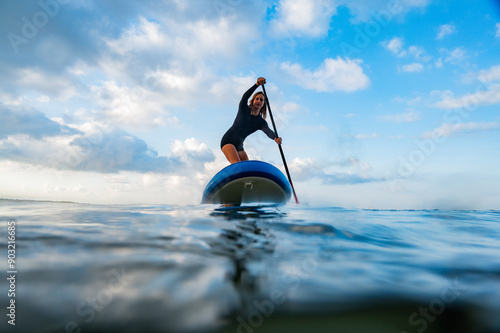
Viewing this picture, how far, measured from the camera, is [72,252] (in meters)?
1.72

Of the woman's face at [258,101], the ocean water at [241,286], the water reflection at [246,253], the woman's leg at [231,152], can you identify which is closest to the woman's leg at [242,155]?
the woman's leg at [231,152]

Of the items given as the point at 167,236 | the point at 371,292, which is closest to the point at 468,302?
the point at 371,292

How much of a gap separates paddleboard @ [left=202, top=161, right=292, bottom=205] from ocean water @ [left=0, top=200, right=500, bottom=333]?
4.24 meters

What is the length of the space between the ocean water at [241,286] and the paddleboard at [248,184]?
13.9 ft

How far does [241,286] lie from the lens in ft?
4.18

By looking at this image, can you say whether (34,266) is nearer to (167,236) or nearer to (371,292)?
(167,236)

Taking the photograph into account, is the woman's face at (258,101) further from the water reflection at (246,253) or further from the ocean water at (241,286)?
the ocean water at (241,286)

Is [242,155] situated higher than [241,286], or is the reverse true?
[242,155]

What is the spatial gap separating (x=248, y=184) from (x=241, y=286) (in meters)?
5.25

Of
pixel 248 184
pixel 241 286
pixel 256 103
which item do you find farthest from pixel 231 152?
pixel 241 286

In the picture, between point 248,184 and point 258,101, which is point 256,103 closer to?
point 258,101

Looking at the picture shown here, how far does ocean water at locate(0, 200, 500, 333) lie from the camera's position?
1000 millimetres

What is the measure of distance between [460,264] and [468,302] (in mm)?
752

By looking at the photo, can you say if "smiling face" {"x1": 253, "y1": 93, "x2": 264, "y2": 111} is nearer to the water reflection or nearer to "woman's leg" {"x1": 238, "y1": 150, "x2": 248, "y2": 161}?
→ "woman's leg" {"x1": 238, "y1": 150, "x2": 248, "y2": 161}
